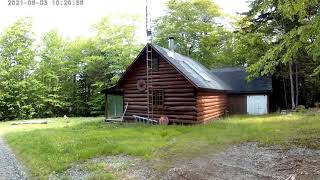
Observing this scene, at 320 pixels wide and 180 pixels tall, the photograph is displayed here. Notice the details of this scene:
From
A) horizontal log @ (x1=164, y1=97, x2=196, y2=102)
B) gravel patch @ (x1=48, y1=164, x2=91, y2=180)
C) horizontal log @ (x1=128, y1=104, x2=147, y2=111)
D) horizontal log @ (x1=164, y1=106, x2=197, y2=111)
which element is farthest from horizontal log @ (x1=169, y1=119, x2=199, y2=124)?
gravel patch @ (x1=48, y1=164, x2=91, y2=180)

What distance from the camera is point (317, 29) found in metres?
10.3

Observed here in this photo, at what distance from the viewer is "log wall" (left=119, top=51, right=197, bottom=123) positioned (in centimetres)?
2398

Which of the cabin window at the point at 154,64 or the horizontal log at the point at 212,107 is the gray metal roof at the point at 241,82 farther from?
the cabin window at the point at 154,64

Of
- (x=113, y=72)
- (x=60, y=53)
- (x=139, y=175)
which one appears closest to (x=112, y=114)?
(x=113, y=72)

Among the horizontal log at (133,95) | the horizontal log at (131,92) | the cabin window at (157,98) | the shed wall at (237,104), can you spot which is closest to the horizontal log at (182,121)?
the cabin window at (157,98)

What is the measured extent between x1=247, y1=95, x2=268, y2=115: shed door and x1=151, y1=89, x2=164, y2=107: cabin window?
38.8 feet

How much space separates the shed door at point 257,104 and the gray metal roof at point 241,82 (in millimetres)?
769

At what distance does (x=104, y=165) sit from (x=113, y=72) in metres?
34.3

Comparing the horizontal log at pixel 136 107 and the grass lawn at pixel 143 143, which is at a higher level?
the horizontal log at pixel 136 107

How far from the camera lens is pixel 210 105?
26969 mm

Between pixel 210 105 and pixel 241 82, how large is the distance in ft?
32.0

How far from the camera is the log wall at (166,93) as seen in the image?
2398 cm

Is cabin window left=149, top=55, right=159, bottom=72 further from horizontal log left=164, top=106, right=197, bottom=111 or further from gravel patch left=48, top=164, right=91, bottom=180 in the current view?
gravel patch left=48, top=164, right=91, bottom=180

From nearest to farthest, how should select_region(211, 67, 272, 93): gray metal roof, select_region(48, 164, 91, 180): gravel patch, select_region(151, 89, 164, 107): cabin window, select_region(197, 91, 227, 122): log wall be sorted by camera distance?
select_region(48, 164, 91, 180): gravel patch < select_region(197, 91, 227, 122): log wall < select_region(151, 89, 164, 107): cabin window < select_region(211, 67, 272, 93): gray metal roof
